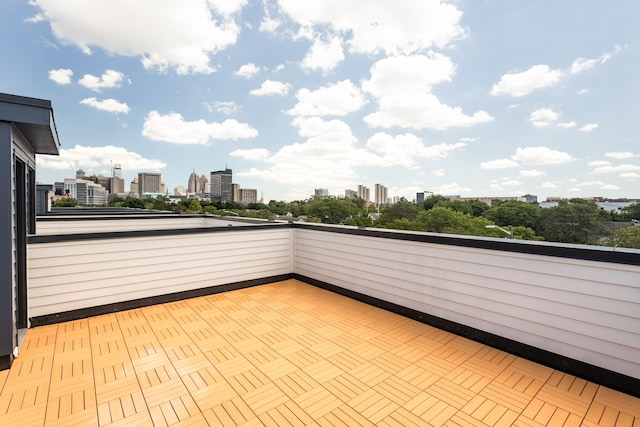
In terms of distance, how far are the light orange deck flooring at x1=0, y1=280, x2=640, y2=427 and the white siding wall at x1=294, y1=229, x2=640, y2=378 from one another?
0.26m

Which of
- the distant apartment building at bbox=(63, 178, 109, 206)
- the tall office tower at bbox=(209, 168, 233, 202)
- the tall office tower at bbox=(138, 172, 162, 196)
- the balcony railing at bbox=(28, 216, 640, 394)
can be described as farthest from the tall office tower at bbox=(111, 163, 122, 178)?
the balcony railing at bbox=(28, 216, 640, 394)

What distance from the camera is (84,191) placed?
50.8 m

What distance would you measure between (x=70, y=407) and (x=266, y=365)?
4.39ft

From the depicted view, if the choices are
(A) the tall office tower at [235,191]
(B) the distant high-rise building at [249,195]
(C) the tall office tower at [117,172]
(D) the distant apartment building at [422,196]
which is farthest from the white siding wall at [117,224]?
(B) the distant high-rise building at [249,195]

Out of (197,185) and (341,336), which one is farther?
(197,185)

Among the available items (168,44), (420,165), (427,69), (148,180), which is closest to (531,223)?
(420,165)

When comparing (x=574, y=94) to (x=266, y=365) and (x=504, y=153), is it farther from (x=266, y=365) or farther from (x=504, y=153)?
(x=266, y=365)

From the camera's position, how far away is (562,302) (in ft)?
8.39

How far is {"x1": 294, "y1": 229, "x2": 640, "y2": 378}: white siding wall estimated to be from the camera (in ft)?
7.55

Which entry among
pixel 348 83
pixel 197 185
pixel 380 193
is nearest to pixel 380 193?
pixel 380 193

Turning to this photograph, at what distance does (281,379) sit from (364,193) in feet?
342

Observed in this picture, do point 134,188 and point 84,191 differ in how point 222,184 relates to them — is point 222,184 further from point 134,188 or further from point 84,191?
point 84,191

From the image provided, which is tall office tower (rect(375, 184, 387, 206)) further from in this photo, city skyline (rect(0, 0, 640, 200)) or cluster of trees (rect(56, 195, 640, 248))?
city skyline (rect(0, 0, 640, 200))

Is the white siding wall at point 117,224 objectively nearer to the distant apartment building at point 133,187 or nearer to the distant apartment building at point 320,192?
the distant apartment building at point 133,187
